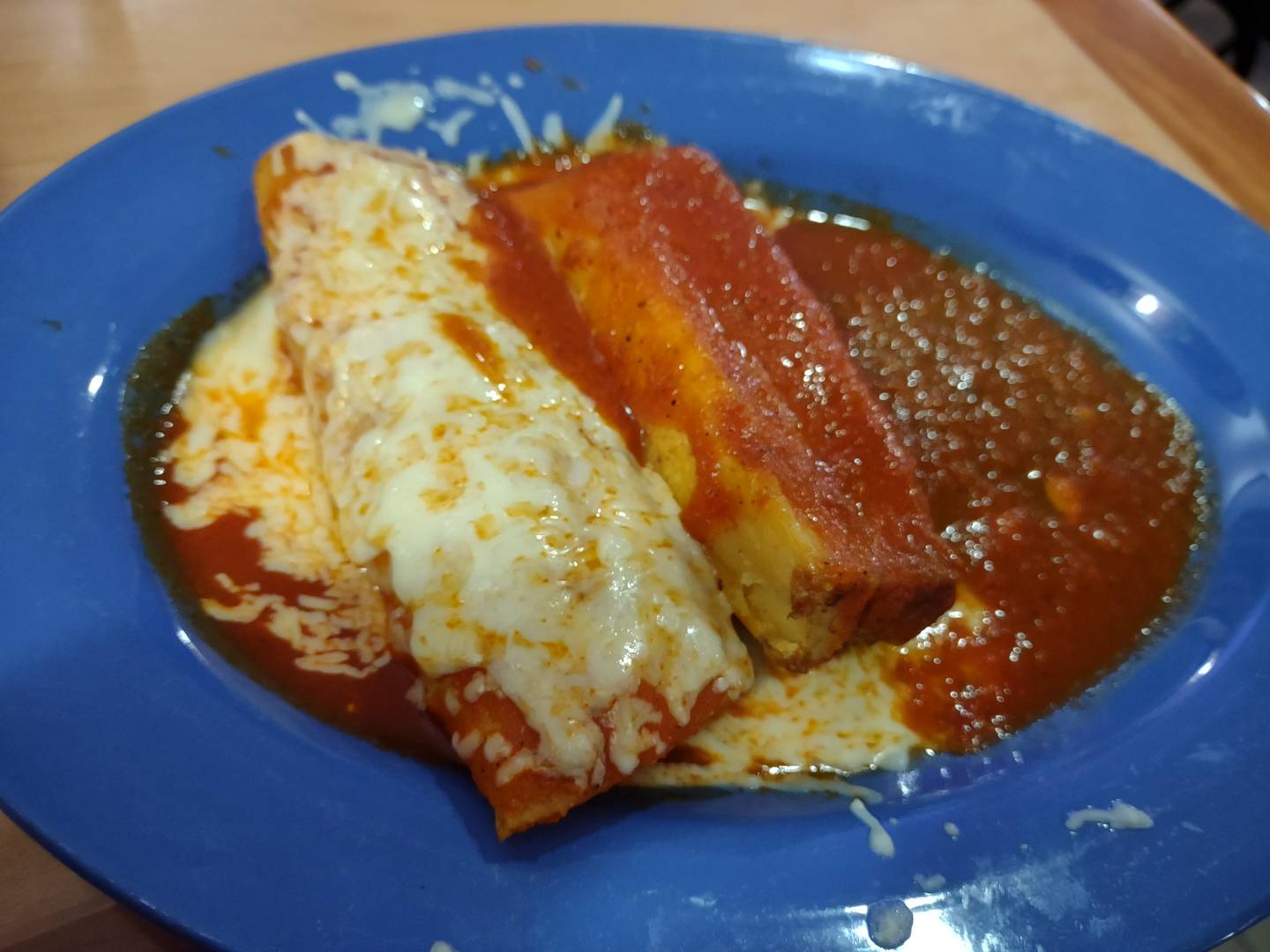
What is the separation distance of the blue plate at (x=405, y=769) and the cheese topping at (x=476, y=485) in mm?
171

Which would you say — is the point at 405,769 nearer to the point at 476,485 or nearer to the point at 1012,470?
the point at 476,485

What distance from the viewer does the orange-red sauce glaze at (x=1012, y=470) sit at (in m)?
1.50

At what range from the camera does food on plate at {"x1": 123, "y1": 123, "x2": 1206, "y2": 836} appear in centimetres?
125

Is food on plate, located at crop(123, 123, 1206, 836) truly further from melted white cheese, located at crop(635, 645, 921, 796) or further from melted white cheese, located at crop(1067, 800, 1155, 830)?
melted white cheese, located at crop(1067, 800, 1155, 830)

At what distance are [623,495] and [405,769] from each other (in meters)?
0.48

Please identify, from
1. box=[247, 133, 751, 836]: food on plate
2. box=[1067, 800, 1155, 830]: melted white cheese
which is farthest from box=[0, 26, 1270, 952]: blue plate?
box=[247, 133, 751, 836]: food on plate

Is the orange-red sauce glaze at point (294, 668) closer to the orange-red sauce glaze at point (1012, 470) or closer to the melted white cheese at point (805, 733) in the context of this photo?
the melted white cheese at point (805, 733)

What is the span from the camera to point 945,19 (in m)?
2.57

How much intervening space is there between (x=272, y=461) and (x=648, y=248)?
738mm

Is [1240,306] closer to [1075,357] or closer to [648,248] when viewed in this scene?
[1075,357]

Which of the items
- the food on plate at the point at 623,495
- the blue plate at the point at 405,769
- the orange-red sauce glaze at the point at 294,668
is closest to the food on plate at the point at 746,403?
the food on plate at the point at 623,495

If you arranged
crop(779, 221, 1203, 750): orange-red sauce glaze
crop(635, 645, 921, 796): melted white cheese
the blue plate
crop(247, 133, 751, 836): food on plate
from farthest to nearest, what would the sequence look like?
1. crop(779, 221, 1203, 750): orange-red sauce glaze
2. crop(635, 645, 921, 796): melted white cheese
3. crop(247, 133, 751, 836): food on plate
4. the blue plate

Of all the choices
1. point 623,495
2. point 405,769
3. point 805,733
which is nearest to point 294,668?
point 405,769

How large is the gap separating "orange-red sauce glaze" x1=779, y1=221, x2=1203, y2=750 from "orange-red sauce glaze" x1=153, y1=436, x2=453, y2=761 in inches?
29.4
